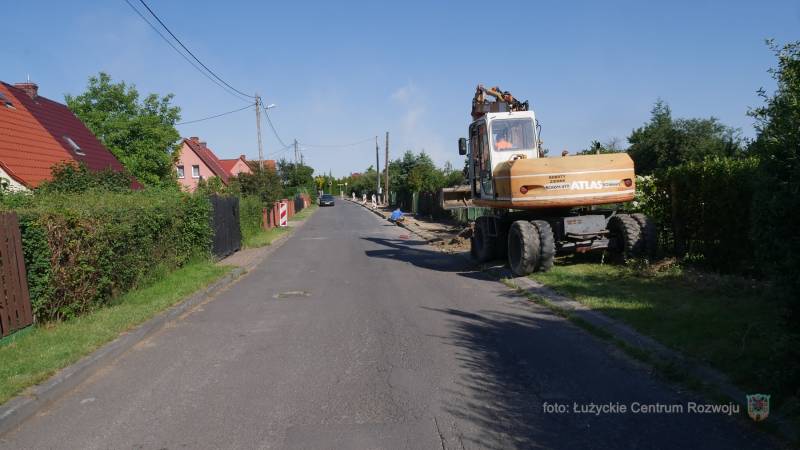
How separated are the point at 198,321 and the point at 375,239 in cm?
1561

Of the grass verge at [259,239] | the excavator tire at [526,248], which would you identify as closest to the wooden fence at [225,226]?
the grass verge at [259,239]

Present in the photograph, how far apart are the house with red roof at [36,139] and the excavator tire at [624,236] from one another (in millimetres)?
15094

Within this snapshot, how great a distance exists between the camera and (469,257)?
1659 centimetres

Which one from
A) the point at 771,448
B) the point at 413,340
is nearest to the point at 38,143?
the point at 413,340

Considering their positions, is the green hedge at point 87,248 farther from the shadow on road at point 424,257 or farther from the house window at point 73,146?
the house window at point 73,146

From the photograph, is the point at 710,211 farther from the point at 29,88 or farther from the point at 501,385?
the point at 29,88

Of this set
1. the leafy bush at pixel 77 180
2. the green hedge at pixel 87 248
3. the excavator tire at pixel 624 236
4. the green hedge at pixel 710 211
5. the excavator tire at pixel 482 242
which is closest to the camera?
the green hedge at pixel 87 248

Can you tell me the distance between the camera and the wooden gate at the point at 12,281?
6.80 metres

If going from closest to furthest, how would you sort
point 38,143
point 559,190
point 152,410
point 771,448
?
point 771,448, point 152,410, point 559,190, point 38,143

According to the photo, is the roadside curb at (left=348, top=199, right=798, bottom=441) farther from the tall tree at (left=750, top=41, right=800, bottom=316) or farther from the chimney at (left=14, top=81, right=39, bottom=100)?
the chimney at (left=14, top=81, right=39, bottom=100)

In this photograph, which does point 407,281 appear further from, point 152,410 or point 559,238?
point 152,410

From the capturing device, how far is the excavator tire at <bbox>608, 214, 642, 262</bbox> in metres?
11.0

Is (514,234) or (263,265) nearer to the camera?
(514,234)

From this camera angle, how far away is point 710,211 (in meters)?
10.0
